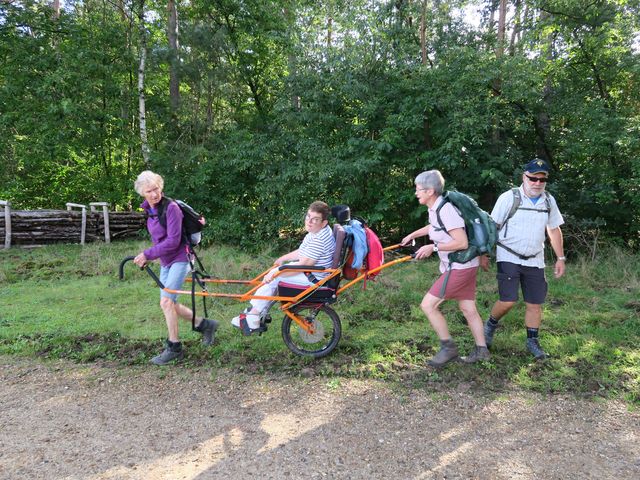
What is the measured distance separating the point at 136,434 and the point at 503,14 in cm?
1137

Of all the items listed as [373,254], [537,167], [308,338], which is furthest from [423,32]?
[308,338]

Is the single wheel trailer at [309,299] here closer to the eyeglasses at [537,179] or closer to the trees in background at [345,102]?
the eyeglasses at [537,179]

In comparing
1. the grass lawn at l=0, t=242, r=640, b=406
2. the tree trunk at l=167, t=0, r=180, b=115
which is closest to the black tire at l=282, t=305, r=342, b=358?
the grass lawn at l=0, t=242, r=640, b=406

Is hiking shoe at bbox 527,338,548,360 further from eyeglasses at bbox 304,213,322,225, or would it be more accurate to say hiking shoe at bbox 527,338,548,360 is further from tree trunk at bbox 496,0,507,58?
tree trunk at bbox 496,0,507,58

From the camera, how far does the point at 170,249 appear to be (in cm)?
420

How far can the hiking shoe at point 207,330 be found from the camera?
486 centimetres

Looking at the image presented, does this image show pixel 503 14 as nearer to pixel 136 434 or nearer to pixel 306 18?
pixel 306 18

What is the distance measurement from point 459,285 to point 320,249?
1340 mm

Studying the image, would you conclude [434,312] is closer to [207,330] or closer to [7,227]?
[207,330]

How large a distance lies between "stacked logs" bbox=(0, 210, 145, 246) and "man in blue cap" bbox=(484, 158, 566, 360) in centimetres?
1245

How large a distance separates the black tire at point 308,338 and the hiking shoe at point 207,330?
85cm

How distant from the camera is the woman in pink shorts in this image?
3.78 meters

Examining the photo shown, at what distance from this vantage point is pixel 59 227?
41.5ft

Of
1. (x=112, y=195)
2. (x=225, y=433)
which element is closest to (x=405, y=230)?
(x=225, y=433)
